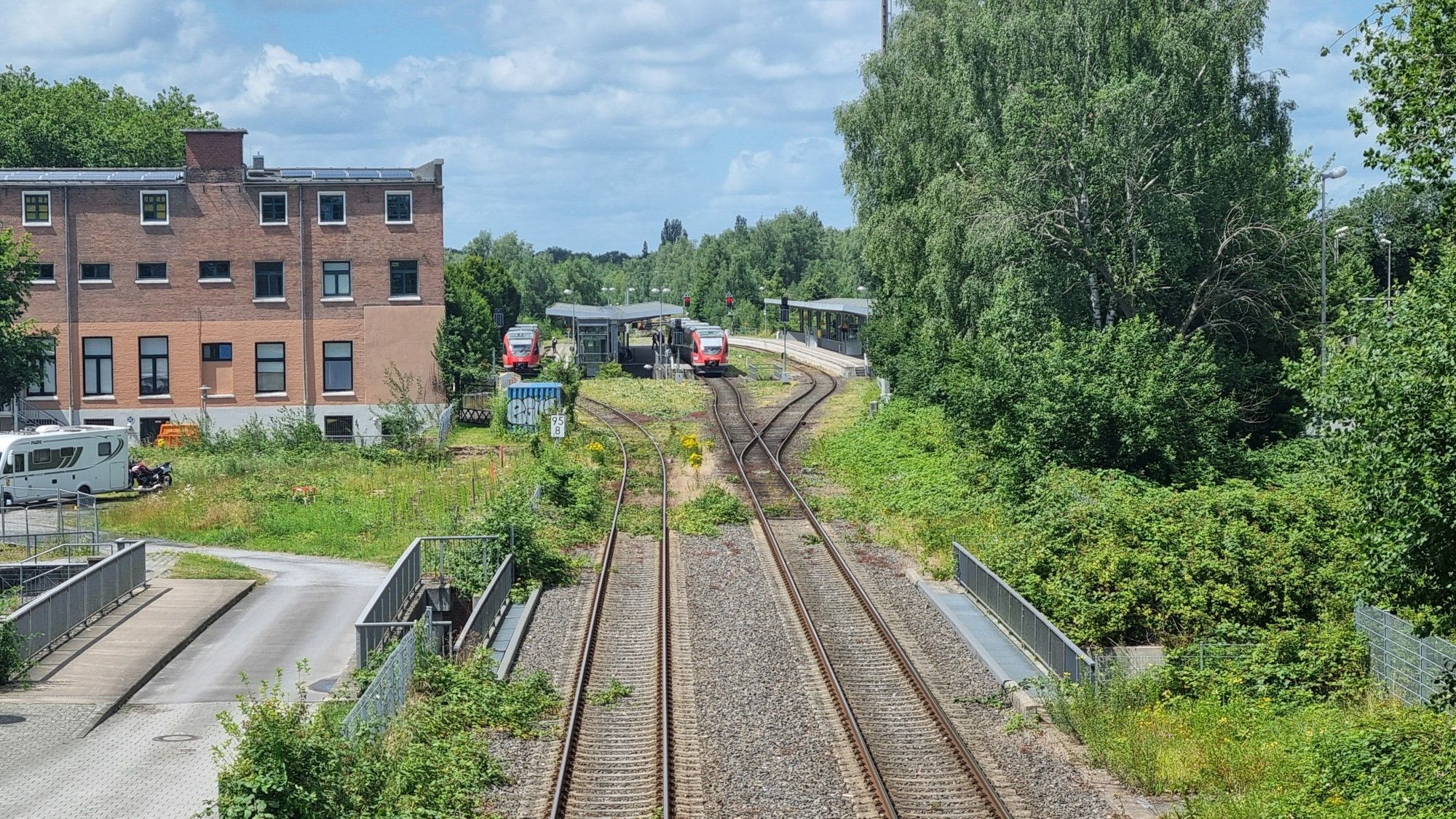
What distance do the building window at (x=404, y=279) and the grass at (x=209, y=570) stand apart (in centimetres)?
2156

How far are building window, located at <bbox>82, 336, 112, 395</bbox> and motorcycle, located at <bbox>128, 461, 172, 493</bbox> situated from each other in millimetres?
10500

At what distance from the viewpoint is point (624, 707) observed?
1850 centimetres

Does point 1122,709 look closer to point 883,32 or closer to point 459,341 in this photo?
point 459,341

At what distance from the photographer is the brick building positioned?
157 feet

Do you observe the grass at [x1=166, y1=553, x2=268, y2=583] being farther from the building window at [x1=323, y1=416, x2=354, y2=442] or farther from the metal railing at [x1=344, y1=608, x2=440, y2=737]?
the building window at [x1=323, y1=416, x2=354, y2=442]

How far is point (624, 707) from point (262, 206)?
3535cm

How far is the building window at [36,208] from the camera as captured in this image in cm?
4753

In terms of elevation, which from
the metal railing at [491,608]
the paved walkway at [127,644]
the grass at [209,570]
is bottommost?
the paved walkway at [127,644]

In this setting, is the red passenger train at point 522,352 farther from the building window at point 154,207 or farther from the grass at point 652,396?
the building window at point 154,207

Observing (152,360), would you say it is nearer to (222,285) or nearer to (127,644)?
(222,285)

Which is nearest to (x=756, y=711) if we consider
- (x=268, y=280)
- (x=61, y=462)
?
(x=61, y=462)

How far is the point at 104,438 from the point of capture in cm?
3769

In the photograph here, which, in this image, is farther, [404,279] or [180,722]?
[404,279]

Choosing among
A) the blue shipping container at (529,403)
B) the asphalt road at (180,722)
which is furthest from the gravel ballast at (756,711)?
the blue shipping container at (529,403)
